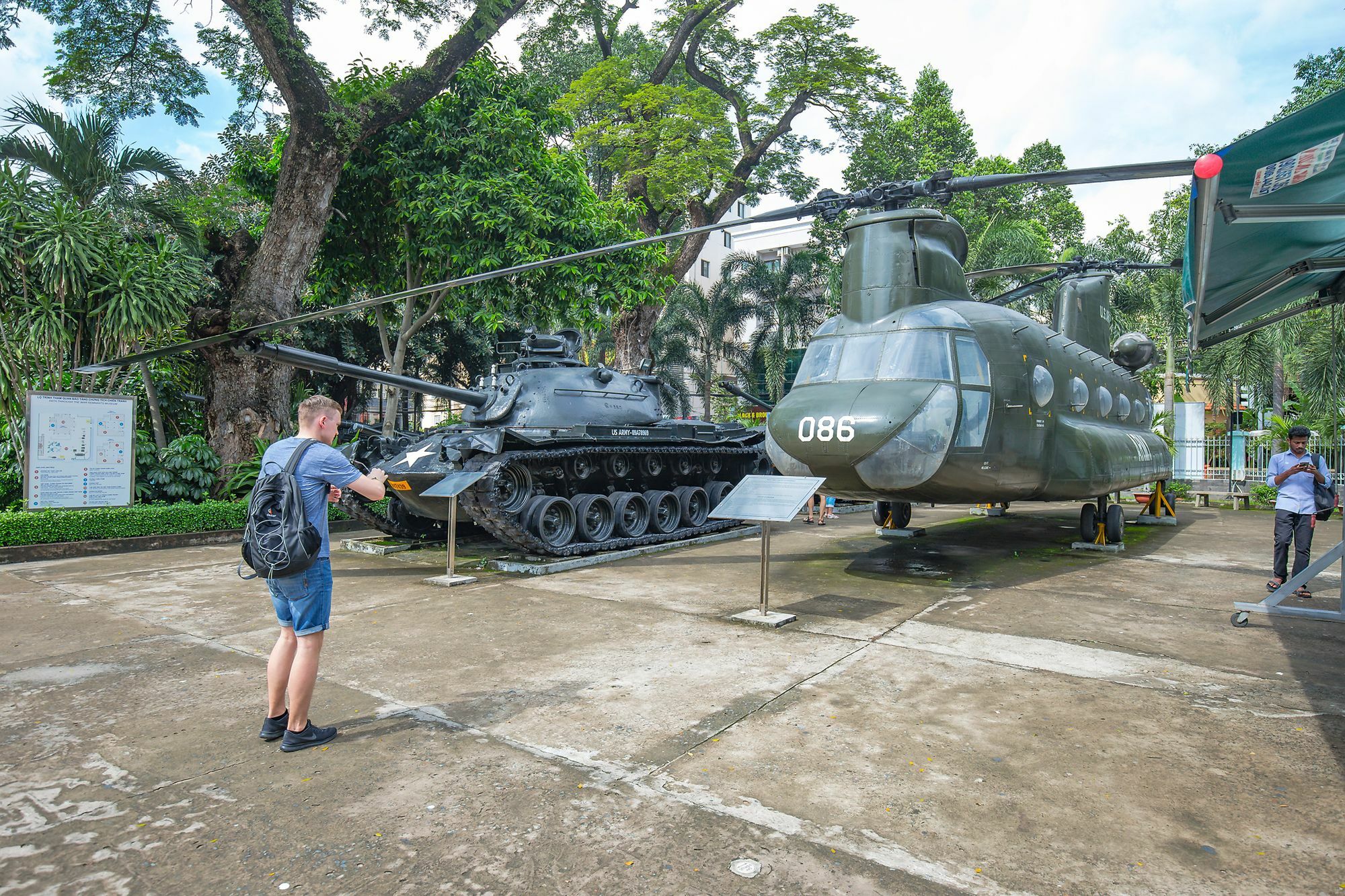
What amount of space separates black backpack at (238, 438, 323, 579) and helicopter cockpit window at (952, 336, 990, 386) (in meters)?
5.81

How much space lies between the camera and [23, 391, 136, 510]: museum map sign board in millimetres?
9781

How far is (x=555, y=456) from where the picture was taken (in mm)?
9414

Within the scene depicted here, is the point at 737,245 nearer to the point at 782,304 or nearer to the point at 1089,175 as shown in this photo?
the point at 782,304

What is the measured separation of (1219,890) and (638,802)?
6.68 ft

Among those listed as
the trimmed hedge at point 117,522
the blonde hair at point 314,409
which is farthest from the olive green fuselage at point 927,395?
the trimmed hedge at point 117,522

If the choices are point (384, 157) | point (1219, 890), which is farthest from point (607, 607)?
point (384, 157)

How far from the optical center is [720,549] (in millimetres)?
10625

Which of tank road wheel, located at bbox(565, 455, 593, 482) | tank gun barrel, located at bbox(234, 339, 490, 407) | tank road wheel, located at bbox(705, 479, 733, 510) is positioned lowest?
tank road wheel, located at bbox(705, 479, 733, 510)

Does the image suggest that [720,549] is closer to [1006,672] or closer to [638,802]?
[1006,672]

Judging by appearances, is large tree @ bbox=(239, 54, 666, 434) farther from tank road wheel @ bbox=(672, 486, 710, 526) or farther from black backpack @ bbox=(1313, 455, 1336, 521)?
black backpack @ bbox=(1313, 455, 1336, 521)

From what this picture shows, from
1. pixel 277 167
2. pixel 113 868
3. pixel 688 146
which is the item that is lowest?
pixel 113 868

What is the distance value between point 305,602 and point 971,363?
6.10 m

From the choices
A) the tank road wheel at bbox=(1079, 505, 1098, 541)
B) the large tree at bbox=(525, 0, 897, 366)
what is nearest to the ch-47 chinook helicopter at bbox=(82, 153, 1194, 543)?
the tank road wheel at bbox=(1079, 505, 1098, 541)

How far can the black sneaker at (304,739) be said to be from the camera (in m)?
3.81
